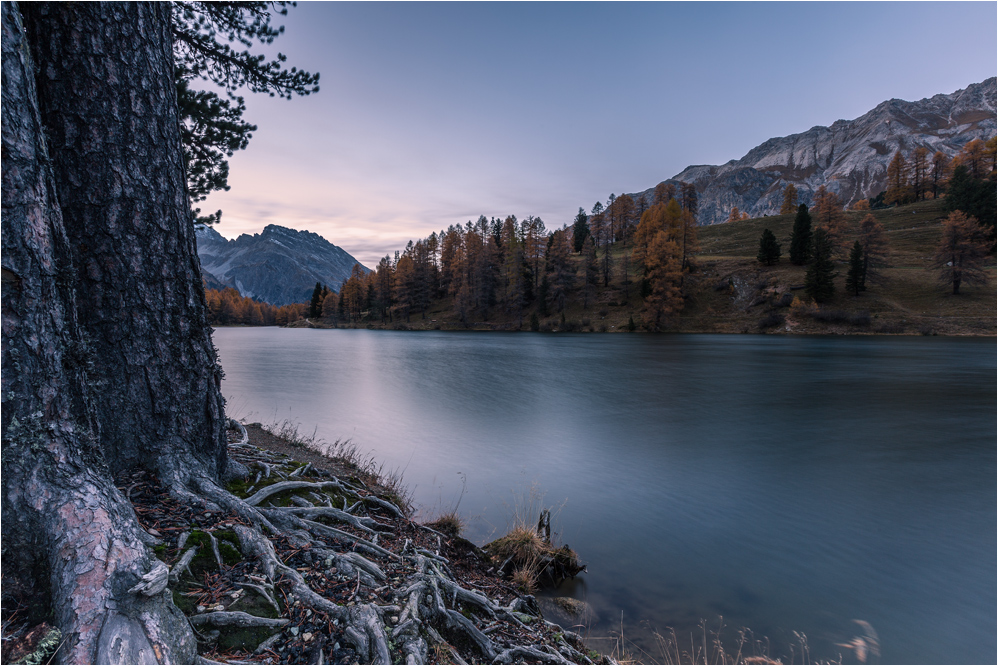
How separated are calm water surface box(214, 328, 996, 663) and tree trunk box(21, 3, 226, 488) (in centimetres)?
450

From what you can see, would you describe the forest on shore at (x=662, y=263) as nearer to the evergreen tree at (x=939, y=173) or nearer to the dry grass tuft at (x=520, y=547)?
the evergreen tree at (x=939, y=173)

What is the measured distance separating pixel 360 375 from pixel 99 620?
2347cm

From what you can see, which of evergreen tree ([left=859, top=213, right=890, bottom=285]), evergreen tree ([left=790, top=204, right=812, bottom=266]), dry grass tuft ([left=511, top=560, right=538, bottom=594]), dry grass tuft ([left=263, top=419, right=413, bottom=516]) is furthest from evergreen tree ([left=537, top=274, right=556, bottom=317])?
dry grass tuft ([left=511, top=560, right=538, bottom=594])

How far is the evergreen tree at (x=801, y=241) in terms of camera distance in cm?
5372

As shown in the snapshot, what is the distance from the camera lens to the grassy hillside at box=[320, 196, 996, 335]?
4228 centimetres

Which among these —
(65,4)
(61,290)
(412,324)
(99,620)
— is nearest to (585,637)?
(99,620)

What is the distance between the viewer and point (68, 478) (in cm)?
247

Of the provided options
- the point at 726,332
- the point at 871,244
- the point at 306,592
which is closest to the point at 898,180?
the point at 871,244

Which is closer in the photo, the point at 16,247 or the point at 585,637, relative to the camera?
the point at 16,247

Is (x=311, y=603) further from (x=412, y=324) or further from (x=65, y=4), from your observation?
(x=412, y=324)

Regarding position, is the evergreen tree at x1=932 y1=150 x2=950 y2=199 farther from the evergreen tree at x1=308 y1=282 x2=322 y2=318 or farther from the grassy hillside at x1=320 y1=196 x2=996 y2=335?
the evergreen tree at x1=308 y1=282 x2=322 y2=318

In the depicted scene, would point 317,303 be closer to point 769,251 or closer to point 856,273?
point 769,251

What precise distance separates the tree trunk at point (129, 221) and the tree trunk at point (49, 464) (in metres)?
0.71

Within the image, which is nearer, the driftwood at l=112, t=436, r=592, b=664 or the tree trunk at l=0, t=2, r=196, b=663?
the tree trunk at l=0, t=2, r=196, b=663
